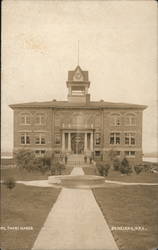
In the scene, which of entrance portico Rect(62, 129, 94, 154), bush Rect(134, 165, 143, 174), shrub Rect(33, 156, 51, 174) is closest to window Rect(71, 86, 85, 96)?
entrance portico Rect(62, 129, 94, 154)

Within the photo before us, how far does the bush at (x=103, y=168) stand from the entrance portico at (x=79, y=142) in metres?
0.54

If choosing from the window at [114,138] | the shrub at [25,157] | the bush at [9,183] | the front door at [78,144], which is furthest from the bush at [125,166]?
the bush at [9,183]

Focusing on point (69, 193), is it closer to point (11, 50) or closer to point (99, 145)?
point (99, 145)

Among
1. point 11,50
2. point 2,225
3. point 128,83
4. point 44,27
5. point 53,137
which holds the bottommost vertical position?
point 2,225

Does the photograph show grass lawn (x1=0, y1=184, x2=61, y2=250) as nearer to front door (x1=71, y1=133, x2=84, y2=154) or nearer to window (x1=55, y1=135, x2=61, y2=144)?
front door (x1=71, y1=133, x2=84, y2=154)

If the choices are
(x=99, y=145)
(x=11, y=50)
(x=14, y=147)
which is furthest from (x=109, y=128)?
(x=11, y=50)

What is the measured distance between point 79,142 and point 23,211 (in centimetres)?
246

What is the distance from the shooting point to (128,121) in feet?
28.2

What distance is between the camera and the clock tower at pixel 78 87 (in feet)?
26.9

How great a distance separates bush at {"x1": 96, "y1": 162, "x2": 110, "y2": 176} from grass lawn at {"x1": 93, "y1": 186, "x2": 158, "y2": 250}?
0.43m

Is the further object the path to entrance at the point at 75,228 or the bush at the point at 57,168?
the bush at the point at 57,168

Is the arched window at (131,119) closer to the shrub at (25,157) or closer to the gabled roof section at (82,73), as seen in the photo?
the gabled roof section at (82,73)

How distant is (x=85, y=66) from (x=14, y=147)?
2844mm

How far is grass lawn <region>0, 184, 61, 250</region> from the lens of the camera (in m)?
6.40
